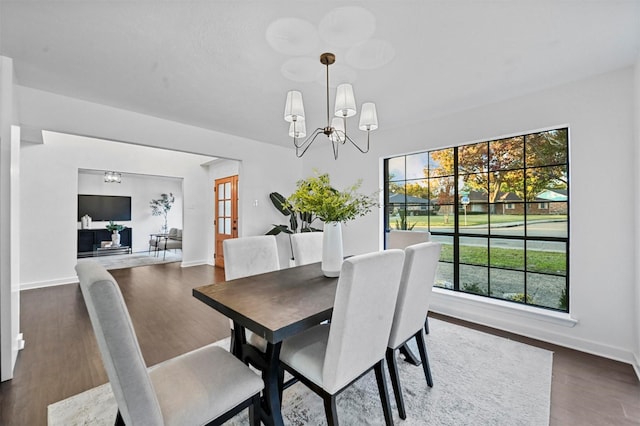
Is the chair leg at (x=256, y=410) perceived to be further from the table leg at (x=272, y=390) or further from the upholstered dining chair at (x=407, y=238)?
the upholstered dining chair at (x=407, y=238)

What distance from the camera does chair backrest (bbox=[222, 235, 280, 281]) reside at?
2098 mm

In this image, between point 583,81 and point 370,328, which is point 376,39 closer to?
point 370,328

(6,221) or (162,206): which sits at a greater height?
(162,206)

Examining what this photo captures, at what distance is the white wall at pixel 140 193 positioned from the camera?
7807 millimetres

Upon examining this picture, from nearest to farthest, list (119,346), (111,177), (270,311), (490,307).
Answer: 1. (119,346)
2. (270,311)
3. (490,307)
4. (111,177)

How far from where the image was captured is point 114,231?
25.7 feet

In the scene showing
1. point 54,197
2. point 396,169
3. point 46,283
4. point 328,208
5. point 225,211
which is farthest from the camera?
point 225,211

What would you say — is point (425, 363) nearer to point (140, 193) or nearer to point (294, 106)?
point (294, 106)

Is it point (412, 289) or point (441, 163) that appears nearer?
point (412, 289)

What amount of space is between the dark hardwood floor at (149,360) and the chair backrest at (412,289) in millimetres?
992

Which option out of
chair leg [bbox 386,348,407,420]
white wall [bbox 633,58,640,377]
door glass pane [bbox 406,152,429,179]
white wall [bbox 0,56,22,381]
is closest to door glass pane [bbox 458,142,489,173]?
door glass pane [bbox 406,152,429,179]

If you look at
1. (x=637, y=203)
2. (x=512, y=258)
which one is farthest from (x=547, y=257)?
(x=637, y=203)

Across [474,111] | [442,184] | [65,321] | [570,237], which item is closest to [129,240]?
[65,321]

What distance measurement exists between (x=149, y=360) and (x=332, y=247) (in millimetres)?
1931
